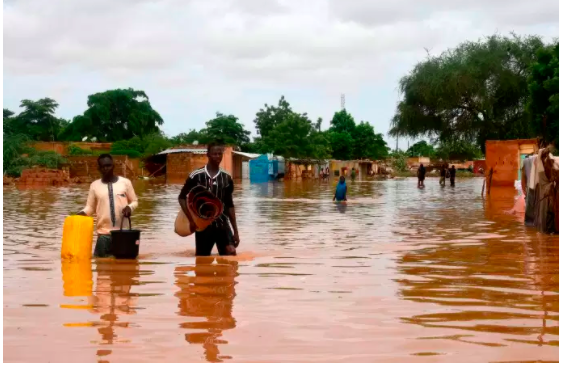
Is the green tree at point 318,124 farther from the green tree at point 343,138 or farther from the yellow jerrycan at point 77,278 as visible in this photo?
the yellow jerrycan at point 77,278

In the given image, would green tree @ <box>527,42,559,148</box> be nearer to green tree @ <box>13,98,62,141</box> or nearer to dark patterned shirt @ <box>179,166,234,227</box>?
dark patterned shirt @ <box>179,166,234,227</box>

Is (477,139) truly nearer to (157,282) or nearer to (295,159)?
(295,159)

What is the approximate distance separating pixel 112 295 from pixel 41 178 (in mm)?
39322

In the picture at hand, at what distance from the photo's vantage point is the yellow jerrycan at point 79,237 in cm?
938

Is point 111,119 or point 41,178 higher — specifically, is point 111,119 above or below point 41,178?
above

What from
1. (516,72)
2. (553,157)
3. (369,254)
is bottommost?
(369,254)

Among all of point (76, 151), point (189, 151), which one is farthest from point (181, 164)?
point (76, 151)

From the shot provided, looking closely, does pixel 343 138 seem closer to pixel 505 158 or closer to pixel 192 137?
pixel 192 137

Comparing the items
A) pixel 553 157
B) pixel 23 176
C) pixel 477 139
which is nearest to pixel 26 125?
pixel 23 176

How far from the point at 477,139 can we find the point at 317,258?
37174 mm

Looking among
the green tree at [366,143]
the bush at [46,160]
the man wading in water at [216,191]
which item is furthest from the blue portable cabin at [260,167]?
the man wading in water at [216,191]

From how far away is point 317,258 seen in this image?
33.5 ft

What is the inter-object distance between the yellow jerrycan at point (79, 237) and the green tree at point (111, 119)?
7710 centimetres

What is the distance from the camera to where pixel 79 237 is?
→ 31.0 ft
